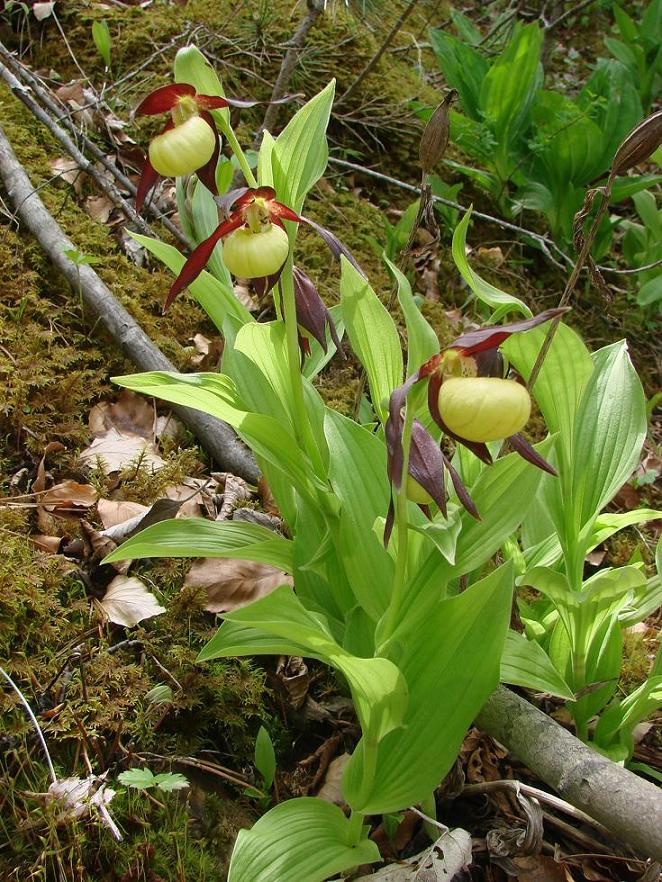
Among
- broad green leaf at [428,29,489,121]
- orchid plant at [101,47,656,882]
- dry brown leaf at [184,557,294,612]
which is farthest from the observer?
broad green leaf at [428,29,489,121]

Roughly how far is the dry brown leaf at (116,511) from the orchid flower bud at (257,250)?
722 millimetres

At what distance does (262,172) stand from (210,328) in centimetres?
99

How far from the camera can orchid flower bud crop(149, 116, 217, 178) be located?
3.46 feet

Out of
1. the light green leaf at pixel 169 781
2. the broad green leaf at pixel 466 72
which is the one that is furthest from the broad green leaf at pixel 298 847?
the broad green leaf at pixel 466 72

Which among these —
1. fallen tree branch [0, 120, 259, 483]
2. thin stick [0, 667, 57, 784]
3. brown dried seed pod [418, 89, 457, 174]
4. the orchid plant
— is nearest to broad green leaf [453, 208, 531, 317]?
the orchid plant

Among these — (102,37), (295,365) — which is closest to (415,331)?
(295,365)

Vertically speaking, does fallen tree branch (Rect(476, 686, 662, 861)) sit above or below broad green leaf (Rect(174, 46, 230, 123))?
→ below

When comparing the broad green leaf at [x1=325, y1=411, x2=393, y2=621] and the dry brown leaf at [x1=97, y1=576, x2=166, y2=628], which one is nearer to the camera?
the broad green leaf at [x1=325, y1=411, x2=393, y2=621]

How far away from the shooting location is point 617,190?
279cm

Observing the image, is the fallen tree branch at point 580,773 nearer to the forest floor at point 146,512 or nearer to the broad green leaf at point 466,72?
the forest floor at point 146,512

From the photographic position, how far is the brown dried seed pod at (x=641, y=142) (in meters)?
1.07

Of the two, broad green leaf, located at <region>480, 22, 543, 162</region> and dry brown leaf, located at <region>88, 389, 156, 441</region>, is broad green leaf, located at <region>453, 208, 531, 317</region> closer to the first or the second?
dry brown leaf, located at <region>88, 389, 156, 441</region>

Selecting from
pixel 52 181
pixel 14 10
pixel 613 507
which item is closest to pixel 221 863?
pixel 613 507

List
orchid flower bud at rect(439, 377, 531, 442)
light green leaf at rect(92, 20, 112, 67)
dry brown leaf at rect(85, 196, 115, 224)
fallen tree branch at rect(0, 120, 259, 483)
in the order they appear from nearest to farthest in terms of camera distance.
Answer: orchid flower bud at rect(439, 377, 531, 442)
fallen tree branch at rect(0, 120, 259, 483)
dry brown leaf at rect(85, 196, 115, 224)
light green leaf at rect(92, 20, 112, 67)
